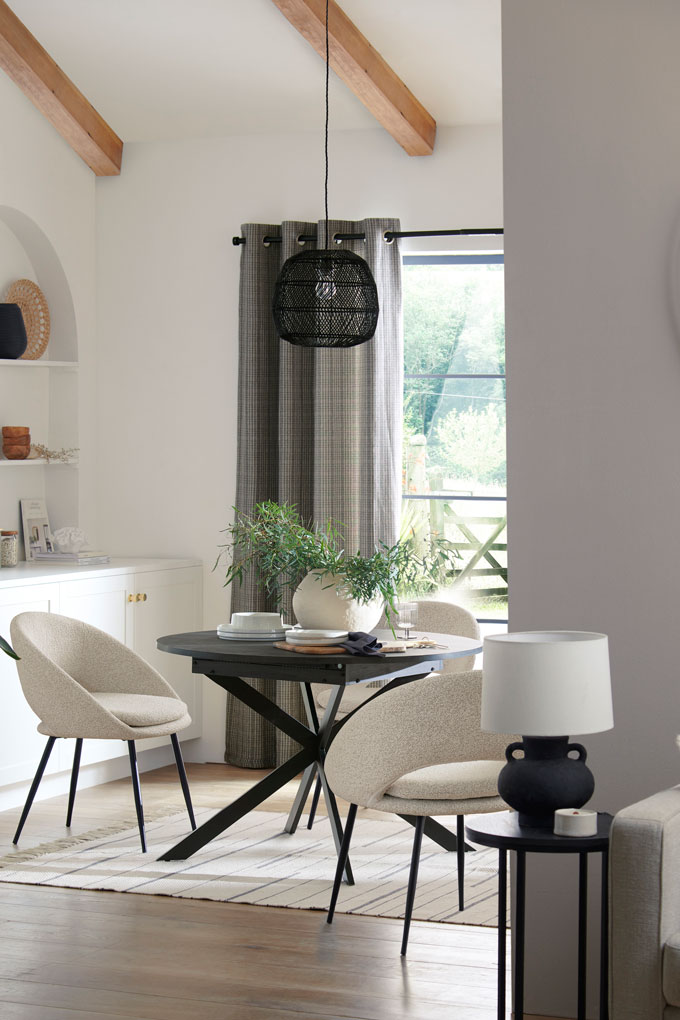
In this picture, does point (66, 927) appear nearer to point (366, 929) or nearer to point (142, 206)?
point (366, 929)

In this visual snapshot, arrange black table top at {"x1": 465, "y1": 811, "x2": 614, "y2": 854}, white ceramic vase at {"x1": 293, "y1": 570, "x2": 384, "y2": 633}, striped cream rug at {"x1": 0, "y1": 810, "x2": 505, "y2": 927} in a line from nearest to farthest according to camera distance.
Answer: black table top at {"x1": 465, "y1": 811, "x2": 614, "y2": 854}
striped cream rug at {"x1": 0, "y1": 810, "x2": 505, "y2": 927}
white ceramic vase at {"x1": 293, "y1": 570, "x2": 384, "y2": 633}

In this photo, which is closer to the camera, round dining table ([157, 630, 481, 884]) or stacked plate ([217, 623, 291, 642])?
round dining table ([157, 630, 481, 884])

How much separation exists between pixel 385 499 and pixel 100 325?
170 cm

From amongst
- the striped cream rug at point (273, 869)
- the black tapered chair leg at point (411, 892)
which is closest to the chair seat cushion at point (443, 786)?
the black tapered chair leg at point (411, 892)

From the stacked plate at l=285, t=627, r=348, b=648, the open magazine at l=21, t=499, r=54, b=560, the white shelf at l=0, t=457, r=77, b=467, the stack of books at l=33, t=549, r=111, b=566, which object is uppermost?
the white shelf at l=0, t=457, r=77, b=467

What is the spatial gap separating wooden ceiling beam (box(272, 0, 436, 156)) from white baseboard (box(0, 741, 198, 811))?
2959 mm

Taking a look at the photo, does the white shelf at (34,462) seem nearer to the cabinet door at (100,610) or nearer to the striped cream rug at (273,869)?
the cabinet door at (100,610)

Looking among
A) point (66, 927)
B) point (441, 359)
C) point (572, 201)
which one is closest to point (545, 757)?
point (572, 201)

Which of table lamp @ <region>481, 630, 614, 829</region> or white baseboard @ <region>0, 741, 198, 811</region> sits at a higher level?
table lamp @ <region>481, 630, 614, 829</region>

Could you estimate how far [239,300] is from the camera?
19.7 ft

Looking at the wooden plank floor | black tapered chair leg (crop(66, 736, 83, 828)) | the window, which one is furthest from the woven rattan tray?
the wooden plank floor

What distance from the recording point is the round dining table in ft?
13.6

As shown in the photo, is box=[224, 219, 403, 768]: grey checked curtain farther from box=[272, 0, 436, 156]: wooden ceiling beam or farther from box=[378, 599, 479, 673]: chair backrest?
box=[378, 599, 479, 673]: chair backrest

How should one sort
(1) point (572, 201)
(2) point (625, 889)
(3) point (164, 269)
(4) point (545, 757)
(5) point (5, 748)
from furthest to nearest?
(3) point (164, 269)
(5) point (5, 748)
(1) point (572, 201)
(4) point (545, 757)
(2) point (625, 889)
